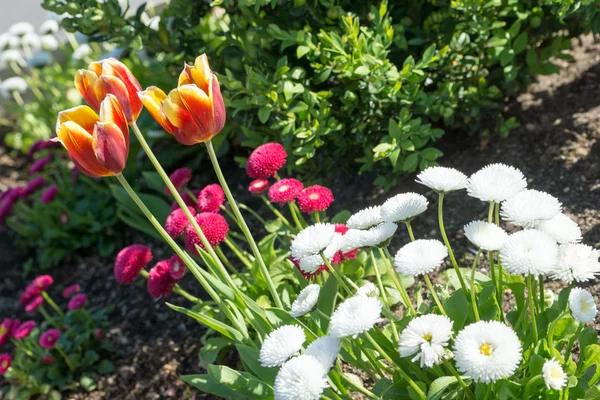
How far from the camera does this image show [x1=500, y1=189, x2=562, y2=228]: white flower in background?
1541mm

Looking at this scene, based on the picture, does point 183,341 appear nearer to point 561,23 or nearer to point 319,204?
point 319,204

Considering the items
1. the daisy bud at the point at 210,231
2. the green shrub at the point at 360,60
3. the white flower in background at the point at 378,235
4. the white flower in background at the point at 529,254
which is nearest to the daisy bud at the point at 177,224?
the daisy bud at the point at 210,231

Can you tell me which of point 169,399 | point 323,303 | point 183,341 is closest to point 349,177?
point 183,341

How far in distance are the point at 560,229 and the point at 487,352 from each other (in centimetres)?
40

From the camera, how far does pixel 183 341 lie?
2.84 m

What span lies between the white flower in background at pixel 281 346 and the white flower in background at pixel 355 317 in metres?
0.08

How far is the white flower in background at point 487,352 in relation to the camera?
4.30 ft

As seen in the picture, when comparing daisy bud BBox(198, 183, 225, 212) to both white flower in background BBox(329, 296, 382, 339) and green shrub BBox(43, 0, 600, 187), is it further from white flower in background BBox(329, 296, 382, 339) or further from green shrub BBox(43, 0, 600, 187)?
white flower in background BBox(329, 296, 382, 339)

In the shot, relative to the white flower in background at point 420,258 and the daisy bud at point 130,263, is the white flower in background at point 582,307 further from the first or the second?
the daisy bud at point 130,263

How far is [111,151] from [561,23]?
83.0 inches

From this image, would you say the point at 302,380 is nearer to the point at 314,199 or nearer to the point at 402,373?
the point at 402,373

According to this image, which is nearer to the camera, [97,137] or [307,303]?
[97,137]

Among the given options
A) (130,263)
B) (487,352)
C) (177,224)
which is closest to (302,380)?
(487,352)

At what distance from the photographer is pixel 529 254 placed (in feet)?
4.74
